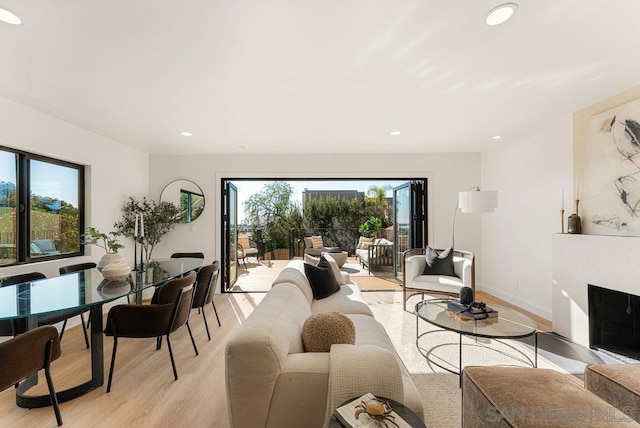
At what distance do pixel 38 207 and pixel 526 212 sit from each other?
5.87m

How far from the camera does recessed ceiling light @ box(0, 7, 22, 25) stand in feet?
4.96

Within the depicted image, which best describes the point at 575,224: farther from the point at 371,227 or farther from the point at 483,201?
the point at 371,227

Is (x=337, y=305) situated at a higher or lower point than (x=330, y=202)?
lower

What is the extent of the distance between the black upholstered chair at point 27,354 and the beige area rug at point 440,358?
91.4 inches

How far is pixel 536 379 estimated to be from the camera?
1279 millimetres

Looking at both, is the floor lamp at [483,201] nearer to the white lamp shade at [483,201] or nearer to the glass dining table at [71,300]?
the white lamp shade at [483,201]

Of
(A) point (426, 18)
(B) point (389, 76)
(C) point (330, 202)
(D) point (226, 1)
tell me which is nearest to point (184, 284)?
(D) point (226, 1)

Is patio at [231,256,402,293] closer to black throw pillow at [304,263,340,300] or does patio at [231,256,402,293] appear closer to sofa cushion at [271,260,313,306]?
black throw pillow at [304,263,340,300]

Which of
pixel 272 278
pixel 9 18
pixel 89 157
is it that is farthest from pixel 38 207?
pixel 272 278

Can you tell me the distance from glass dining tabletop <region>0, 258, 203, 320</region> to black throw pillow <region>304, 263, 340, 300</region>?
1270mm

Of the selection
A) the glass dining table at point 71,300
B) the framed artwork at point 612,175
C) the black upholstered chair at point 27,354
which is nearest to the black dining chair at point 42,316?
the glass dining table at point 71,300

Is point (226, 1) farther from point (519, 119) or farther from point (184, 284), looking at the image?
point (519, 119)

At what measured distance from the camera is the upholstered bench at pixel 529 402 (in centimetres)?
101

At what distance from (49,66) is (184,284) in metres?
1.87
